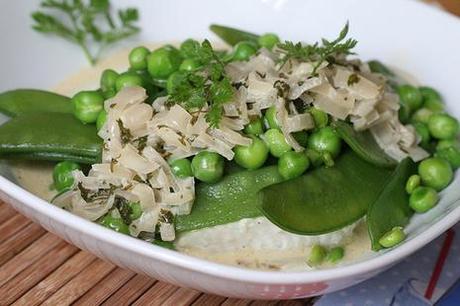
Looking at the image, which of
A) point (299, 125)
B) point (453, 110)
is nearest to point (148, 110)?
point (299, 125)

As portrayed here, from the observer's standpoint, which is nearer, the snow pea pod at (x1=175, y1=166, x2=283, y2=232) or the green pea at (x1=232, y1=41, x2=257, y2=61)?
the snow pea pod at (x1=175, y1=166, x2=283, y2=232)

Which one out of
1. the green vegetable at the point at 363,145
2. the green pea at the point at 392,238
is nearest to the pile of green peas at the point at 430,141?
the green vegetable at the point at 363,145

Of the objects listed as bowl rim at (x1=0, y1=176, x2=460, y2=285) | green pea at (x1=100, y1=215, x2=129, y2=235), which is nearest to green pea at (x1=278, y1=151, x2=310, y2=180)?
bowl rim at (x1=0, y1=176, x2=460, y2=285)

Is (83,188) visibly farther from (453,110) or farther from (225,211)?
(453,110)

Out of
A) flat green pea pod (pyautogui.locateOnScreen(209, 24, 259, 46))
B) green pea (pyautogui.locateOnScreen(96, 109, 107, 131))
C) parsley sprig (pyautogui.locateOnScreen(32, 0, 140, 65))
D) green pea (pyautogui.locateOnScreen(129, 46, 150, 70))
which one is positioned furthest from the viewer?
parsley sprig (pyautogui.locateOnScreen(32, 0, 140, 65))

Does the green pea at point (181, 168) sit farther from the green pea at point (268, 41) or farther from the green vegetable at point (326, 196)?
the green pea at point (268, 41)

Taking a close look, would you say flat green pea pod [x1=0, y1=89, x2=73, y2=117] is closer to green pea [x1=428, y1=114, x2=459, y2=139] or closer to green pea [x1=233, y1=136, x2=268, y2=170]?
green pea [x1=233, y1=136, x2=268, y2=170]
